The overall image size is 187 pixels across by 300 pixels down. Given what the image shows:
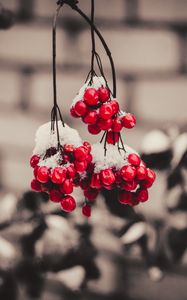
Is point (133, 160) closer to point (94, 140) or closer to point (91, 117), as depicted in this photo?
point (91, 117)

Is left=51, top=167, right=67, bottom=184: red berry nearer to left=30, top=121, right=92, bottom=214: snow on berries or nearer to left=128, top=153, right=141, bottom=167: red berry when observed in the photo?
left=30, top=121, right=92, bottom=214: snow on berries

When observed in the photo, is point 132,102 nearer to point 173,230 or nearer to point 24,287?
point 173,230

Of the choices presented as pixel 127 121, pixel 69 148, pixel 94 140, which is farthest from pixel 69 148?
pixel 94 140

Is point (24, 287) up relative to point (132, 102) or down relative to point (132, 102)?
down

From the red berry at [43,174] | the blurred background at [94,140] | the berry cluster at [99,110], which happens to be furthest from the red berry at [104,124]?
the blurred background at [94,140]

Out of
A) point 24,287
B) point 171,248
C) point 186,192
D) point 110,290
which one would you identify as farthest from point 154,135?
point 24,287

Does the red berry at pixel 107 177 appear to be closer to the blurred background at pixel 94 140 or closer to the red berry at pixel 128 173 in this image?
the red berry at pixel 128 173
